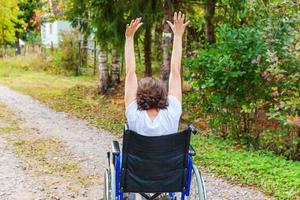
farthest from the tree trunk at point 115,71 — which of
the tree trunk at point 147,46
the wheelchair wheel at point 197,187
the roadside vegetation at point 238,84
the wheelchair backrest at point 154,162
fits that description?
the wheelchair backrest at point 154,162

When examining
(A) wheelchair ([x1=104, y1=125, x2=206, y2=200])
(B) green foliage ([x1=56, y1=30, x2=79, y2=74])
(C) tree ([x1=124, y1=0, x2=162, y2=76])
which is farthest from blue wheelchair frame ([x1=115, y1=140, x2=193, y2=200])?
(B) green foliage ([x1=56, y1=30, x2=79, y2=74])

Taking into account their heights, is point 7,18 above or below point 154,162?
above

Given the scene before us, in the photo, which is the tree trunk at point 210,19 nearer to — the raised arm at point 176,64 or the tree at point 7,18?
the raised arm at point 176,64

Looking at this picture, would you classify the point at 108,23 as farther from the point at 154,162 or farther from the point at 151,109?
the point at 154,162

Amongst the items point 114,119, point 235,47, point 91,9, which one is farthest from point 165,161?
point 91,9

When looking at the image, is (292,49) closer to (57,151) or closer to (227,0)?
(227,0)

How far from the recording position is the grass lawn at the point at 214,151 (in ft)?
16.8

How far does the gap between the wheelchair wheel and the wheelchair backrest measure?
12cm

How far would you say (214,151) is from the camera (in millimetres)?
6543

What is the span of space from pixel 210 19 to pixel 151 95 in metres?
7.72

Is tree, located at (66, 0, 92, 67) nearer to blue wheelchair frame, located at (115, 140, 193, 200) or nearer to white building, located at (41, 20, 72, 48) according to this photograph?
blue wheelchair frame, located at (115, 140, 193, 200)

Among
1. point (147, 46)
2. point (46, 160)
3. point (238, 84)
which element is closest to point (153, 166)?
point (46, 160)

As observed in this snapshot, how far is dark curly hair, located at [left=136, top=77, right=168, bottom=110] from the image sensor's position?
3369 millimetres

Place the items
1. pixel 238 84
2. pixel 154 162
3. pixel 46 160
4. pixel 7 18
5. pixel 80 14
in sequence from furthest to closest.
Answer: pixel 7 18 → pixel 80 14 → pixel 238 84 → pixel 46 160 → pixel 154 162
